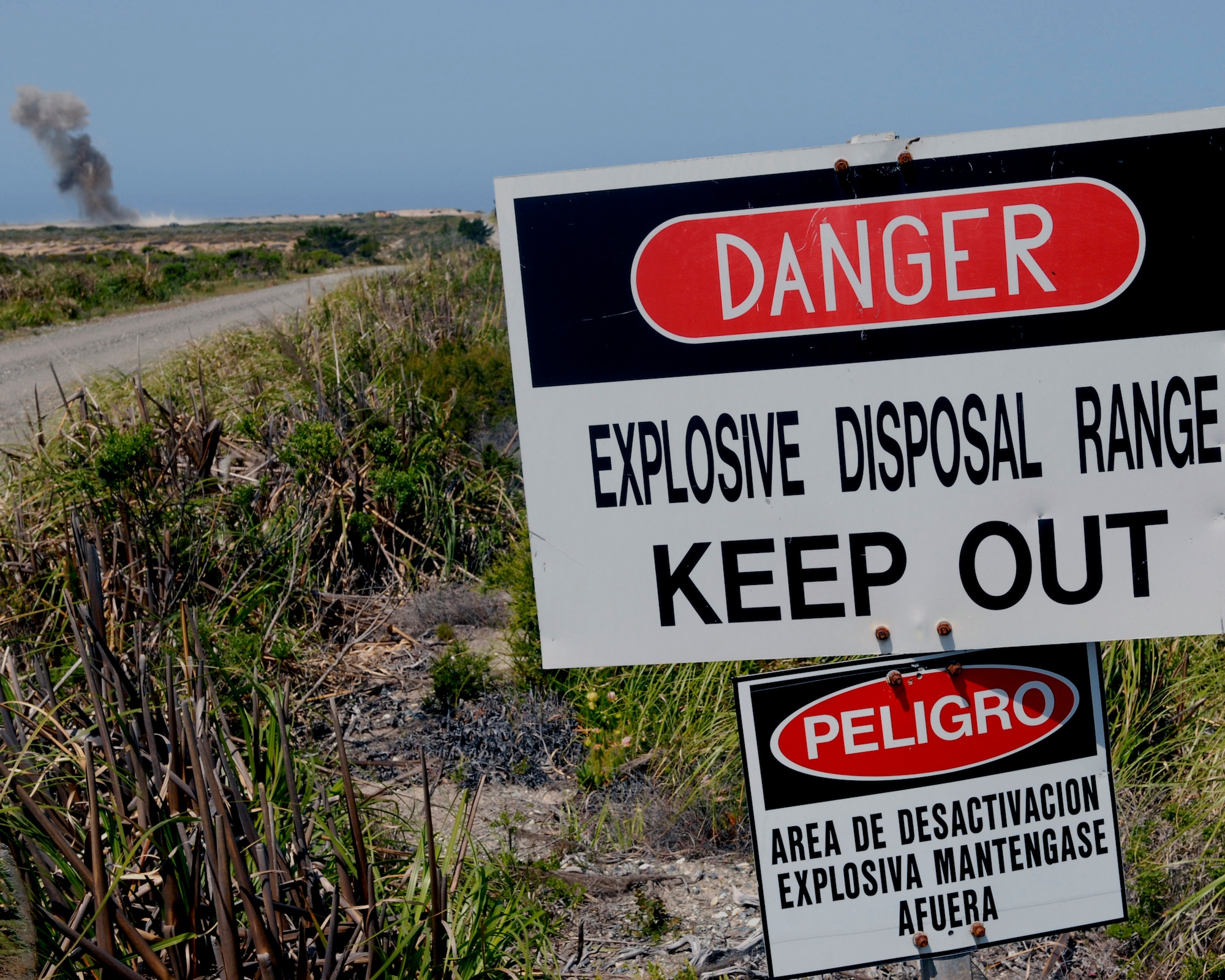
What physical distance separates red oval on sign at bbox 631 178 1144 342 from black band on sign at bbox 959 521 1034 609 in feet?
1.09

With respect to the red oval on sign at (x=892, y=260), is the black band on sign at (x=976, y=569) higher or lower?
lower

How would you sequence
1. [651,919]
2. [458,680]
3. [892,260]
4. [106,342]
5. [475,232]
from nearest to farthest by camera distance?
[892,260] < [651,919] < [458,680] < [106,342] < [475,232]

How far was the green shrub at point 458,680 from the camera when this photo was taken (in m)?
4.73

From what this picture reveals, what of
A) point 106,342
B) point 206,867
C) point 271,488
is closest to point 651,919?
point 206,867

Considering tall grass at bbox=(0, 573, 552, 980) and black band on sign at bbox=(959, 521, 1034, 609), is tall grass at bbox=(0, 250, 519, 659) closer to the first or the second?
tall grass at bbox=(0, 573, 552, 980)

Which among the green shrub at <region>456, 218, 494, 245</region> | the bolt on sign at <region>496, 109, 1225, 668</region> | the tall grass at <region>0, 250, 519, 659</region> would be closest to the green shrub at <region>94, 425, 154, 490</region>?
the tall grass at <region>0, 250, 519, 659</region>

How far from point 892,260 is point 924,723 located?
740mm

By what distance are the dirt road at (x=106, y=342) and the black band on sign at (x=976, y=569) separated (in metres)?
8.96

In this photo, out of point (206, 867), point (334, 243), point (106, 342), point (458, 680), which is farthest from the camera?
point (334, 243)

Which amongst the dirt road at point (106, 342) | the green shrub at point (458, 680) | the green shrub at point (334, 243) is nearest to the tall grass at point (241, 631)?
the green shrub at point (458, 680)

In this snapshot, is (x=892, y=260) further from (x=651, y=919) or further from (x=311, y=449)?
(x=311, y=449)

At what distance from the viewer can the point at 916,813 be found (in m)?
1.59

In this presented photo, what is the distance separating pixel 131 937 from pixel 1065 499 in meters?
2.04

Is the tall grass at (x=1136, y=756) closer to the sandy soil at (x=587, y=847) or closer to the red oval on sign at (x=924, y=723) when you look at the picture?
the sandy soil at (x=587, y=847)
